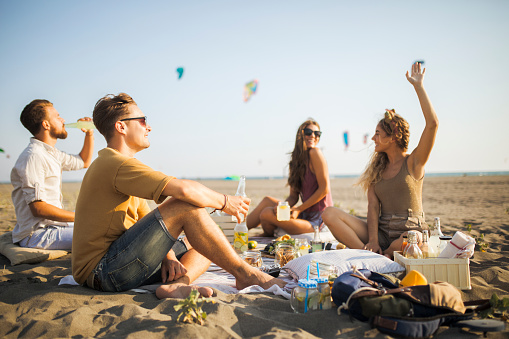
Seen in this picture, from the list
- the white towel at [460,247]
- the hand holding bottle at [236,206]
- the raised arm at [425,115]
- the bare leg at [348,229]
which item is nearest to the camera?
the hand holding bottle at [236,206]

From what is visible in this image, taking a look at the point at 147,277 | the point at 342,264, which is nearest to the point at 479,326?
the point at 342,264

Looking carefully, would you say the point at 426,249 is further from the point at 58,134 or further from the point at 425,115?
the point at 58,134

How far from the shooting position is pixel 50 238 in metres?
4.52

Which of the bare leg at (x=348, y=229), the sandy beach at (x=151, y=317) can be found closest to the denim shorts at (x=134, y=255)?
the sandy beach at (x=151, y=317)

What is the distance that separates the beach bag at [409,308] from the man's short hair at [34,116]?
4.26m

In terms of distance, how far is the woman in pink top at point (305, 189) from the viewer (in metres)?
5.61

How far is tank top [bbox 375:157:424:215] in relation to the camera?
4.06 metres

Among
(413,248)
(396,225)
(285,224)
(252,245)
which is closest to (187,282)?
(252,245)

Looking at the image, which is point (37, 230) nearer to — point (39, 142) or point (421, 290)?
point (39, 142)

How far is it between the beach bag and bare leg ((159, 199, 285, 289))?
92cm

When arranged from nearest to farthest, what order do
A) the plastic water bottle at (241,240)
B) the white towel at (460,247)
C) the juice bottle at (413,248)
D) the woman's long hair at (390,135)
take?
the white towel at (460,247) < the juice bottle at (413,248) < the plastic water bottle at (241,240) < the woman's long hair at (390,135)

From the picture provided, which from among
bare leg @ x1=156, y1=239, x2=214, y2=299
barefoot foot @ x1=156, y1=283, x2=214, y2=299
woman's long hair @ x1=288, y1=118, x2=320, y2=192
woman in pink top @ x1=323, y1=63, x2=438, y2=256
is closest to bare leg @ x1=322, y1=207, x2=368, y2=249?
woman in pink top @ x1=323, y1=63, x2=438, y2=256

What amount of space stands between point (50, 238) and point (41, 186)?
66 centimetres

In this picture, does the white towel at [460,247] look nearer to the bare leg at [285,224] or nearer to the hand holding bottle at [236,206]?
the hand holding bottle at [236,206]
